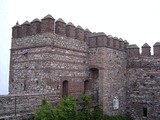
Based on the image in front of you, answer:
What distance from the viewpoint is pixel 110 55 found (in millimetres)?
18219

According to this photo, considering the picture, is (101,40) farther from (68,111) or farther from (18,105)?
(18,105)

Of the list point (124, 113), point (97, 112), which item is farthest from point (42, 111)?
point (124, 113)

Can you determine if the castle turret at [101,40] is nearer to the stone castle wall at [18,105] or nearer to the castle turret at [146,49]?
the castle turret at [146,49]

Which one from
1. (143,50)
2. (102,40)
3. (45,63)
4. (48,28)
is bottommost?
(45,63)

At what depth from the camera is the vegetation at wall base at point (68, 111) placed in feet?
36.2

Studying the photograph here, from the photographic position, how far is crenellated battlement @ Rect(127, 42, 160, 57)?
732 inches

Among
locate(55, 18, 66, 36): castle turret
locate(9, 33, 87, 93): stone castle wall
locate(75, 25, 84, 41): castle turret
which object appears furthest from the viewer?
locate(75, 25, 84, 41): castle turret

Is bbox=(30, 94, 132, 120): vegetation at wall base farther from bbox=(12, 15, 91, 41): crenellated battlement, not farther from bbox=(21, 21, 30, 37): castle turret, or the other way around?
bbox=(21, 21, 30, 37): castle turret

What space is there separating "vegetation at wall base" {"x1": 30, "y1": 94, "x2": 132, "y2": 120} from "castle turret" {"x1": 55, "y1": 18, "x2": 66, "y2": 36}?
13.8ft

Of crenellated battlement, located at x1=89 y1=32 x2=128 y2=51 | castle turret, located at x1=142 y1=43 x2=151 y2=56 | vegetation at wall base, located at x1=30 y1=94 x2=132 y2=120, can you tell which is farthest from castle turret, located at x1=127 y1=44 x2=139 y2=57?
vegetation at wall base, located at x1=30 y1=94 x2=132 y2=120

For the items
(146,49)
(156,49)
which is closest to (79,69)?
(146,49)

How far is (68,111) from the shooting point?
12391mm

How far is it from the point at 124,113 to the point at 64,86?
648 cm

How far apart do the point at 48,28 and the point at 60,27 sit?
1.00 m
